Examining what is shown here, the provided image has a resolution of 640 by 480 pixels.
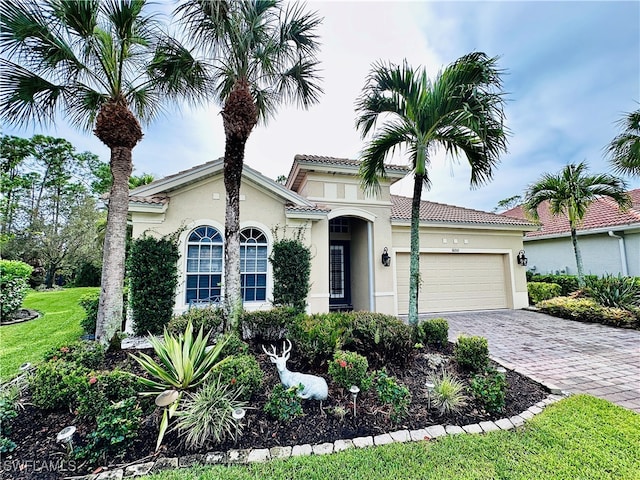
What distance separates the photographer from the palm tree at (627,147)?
10.8 meters

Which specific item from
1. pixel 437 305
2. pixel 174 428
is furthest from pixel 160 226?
pixel 437 305

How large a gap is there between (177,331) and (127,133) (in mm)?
5026

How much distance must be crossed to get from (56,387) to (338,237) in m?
11.2

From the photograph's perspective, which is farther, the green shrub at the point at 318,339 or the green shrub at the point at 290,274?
the green shrub at the point at 290,274

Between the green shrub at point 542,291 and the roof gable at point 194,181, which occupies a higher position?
the roof gable at point 194,181

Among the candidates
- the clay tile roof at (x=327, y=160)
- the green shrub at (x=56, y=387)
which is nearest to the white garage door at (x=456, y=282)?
the clay tile roof at (x=327, y=160)

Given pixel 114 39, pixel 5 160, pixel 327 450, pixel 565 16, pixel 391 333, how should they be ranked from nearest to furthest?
pixel 327 450, pixel 391 333, pixel 114 39, pixel 565 16, pixel 5 160

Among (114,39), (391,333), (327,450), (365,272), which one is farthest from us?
(365,272)

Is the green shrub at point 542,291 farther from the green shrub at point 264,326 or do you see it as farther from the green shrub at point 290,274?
the green shrub at point 264,326

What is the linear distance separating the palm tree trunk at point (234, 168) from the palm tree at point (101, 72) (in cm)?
170

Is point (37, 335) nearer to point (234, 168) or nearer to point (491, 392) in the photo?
point (234, 168)

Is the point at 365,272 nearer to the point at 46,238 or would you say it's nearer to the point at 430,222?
the point at 430,222

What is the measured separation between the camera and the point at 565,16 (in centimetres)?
845

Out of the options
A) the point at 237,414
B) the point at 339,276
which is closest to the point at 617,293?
the point at 339,276
